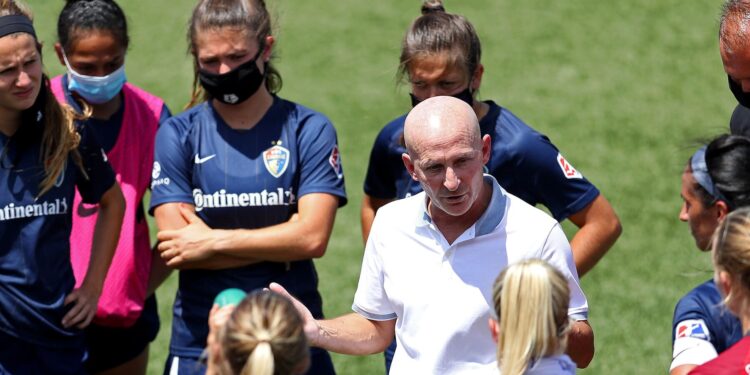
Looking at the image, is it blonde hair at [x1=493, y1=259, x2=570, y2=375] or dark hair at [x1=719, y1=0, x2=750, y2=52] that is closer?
blonde hair at [x1=493, y1=259, x2=570, y2=375]

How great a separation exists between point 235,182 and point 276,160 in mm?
195

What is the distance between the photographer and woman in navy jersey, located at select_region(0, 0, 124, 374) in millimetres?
4867

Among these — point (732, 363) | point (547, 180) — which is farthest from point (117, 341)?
point (732, 363)

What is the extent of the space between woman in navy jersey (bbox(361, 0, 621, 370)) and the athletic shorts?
27 centimetres

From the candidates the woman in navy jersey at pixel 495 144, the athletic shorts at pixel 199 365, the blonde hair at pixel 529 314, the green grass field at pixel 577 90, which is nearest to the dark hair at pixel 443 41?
the woman in navy jersey at pixel 495 144

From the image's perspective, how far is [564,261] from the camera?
13.3 ft

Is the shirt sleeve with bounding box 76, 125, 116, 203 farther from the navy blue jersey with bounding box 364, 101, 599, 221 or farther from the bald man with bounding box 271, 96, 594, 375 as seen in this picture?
the bald man with bounding box 271, 96, 594, 375

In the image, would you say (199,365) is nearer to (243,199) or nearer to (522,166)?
(243,199)

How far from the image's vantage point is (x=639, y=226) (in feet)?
26.9

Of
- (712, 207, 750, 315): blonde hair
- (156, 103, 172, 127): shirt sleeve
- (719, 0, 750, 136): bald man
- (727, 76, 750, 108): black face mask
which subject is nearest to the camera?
(712, 207, 750, 315): blonde hair

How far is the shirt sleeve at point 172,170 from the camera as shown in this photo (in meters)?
5.16

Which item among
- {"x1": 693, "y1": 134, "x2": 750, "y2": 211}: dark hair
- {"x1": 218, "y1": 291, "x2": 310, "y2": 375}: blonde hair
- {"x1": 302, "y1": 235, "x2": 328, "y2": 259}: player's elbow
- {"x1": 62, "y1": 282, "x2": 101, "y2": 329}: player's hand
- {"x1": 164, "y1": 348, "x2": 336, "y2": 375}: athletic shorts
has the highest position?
{"x1": 693, "y1": 134, "x2": 750, "y2": 211}: dark hair

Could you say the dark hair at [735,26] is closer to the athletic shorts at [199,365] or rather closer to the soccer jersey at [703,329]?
the soccer jersey at [703,329]

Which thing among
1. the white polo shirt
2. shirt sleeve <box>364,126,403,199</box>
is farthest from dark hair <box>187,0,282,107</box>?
the white polo shirt
